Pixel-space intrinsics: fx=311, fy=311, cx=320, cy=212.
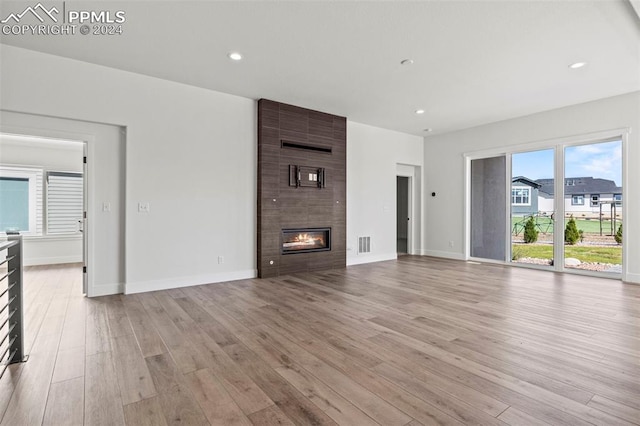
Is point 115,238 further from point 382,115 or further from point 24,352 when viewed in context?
point 382,115

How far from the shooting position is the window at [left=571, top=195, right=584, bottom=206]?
5.60 metres

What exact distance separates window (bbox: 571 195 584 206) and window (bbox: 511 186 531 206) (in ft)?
2.31

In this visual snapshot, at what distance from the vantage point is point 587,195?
5.55 meters

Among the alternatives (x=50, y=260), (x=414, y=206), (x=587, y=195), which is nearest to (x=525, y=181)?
(x=587, y=195)

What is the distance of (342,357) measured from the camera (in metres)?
2.41

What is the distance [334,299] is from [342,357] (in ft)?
5.17

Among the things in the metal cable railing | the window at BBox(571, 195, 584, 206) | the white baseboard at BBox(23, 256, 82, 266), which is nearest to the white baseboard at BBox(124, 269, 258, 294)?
the metal cable railing

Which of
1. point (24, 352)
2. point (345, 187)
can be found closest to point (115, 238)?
point (24, 352)

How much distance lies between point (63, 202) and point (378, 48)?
7.51 m

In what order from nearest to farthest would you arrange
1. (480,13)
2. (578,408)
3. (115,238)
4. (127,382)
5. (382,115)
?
(578,408), (127,382), (480,13), (115,238), (382,115)

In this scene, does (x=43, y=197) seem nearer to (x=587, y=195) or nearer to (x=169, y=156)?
(x=169, y=156)

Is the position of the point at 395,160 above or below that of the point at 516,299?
above

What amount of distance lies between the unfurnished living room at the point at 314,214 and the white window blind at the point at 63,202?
0.04 meters

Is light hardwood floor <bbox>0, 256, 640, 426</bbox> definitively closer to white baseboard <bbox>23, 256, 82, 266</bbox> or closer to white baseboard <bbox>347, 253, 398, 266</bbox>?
white baseboard <bbox>347, 253, 398, 266</bbox>
